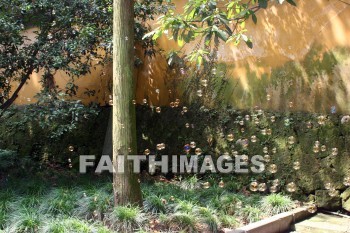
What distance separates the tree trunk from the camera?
5.22 m

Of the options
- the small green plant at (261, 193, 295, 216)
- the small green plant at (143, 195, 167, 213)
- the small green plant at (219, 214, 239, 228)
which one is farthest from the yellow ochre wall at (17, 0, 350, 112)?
the small green plant at (143, 195, 167, 213)

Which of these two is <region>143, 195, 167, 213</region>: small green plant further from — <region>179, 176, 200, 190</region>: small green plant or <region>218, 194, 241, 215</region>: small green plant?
<region>179, 176, 200, 190</region>: small green plant

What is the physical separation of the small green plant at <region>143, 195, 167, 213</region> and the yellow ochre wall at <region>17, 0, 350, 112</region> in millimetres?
2671

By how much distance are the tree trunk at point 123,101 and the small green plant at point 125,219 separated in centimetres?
23

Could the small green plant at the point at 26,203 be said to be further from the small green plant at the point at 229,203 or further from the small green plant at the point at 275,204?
the small green plant at the point at 275,204

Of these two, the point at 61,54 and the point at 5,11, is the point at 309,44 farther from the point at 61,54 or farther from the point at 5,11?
the point at 5,11

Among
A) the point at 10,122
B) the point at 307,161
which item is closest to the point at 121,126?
the point at 307,161

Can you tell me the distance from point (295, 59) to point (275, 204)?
2393 millimetres

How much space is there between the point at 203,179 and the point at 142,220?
266cm

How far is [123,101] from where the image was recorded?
17.2ft

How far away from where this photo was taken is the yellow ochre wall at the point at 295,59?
641 cm

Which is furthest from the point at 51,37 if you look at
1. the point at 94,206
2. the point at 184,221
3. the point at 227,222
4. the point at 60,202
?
the point at 227,222

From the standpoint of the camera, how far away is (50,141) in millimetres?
9266

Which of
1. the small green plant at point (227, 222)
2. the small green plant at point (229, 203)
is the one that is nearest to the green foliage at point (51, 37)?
the small green plant at point (229, 203)
